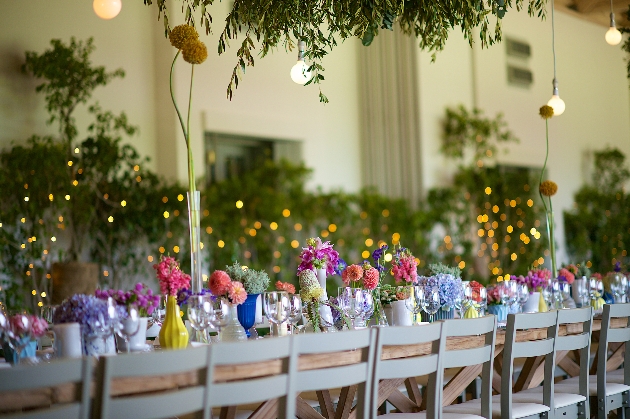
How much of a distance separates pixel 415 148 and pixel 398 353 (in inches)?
270

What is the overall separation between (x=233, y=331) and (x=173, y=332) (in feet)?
2.02

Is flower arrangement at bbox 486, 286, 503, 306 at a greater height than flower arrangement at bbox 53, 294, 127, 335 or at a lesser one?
lesser

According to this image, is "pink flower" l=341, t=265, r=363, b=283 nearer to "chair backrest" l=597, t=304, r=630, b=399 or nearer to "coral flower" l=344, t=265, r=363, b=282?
"coral flower" l=344, t=265, r=363, b=282

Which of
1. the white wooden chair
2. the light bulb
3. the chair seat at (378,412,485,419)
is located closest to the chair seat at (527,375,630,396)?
the white wooden chair

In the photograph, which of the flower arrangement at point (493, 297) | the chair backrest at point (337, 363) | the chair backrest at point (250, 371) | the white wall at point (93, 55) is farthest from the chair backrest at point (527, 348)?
the white wall at point (93, 55)

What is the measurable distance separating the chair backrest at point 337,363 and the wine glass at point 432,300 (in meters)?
1.10

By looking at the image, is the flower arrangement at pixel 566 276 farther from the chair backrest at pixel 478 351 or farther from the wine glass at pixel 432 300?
the chair backrest at pixel 478 351

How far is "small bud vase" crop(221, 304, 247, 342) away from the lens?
3420 millimetres

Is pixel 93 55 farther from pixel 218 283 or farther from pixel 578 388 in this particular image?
pixel 578 388

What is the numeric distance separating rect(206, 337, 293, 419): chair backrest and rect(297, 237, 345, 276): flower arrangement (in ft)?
4.28

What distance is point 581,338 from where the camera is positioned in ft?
11.5

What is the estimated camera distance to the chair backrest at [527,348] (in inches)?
124

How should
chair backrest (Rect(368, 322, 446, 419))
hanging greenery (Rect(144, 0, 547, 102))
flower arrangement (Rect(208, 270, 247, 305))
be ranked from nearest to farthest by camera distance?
1. chair backrest (Rect(368, 322, 446, 419))
2. flower arrangement (Rect(208, 270, 247, 305))
3. hanging greenery (Rect(144, 0, 547, 102))

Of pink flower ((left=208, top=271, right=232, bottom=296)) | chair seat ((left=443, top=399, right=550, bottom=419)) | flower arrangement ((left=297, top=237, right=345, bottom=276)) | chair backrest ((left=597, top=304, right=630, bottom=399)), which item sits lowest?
chair seat ((left=443, top=399, right=550, bottom=419))
